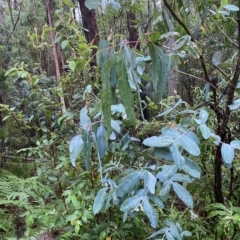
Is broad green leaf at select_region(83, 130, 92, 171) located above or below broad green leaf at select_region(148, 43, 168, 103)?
below

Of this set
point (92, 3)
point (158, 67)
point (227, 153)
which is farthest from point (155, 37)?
point (227, 153)

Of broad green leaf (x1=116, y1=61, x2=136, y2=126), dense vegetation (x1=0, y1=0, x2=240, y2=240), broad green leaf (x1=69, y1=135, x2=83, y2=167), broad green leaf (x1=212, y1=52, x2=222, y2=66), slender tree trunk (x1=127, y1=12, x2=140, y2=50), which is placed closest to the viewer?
broad green leaf (x1=116, y1=61, x2=136, y2=126)

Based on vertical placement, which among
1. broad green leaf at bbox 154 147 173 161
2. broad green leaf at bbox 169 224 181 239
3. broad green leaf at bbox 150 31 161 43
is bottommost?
broad green leaf at bbox 169 224 181 239

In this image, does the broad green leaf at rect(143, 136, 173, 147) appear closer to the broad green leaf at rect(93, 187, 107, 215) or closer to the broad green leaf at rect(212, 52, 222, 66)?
the broad green leaf at rect(93, 187, 107, 215)

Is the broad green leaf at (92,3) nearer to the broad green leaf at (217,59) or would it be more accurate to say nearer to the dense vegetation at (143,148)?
the dense vegetation at (143,148)

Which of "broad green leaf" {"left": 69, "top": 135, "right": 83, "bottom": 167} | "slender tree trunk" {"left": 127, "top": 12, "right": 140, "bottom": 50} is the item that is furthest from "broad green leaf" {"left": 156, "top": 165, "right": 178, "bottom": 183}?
"slender tree trunk" {"left": 127, "top": 12, "right": 140, "bottom": 50}

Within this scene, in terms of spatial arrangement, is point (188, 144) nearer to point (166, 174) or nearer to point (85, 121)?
point (166, 174)

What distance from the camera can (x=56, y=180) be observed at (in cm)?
161

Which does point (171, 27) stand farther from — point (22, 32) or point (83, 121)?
Answer: point (22, 32)

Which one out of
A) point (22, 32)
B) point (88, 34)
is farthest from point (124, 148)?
point (22, 32)

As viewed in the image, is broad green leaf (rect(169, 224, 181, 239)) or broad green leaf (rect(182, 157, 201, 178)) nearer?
broad green leaf (rect(182, 157, 201, 178))

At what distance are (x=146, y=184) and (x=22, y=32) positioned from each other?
7.53m

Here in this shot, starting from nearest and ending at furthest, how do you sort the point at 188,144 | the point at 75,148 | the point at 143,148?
the point at 188,144, the point at 75,148, the point at 143,148

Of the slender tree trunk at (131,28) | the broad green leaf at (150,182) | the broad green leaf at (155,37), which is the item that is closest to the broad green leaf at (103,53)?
the broad green leaf at (155,37)
